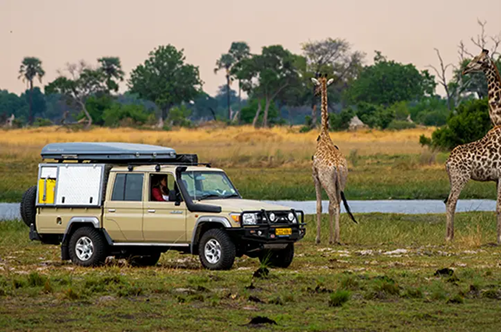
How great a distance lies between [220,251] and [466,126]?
28598 mm

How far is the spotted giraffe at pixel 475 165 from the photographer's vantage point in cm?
1925

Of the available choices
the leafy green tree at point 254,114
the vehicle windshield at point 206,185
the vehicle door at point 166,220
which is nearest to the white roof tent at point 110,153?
the vehicle windshield at point 206,185

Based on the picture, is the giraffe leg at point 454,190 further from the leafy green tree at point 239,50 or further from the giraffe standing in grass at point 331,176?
the leafy green tree at point 239,50

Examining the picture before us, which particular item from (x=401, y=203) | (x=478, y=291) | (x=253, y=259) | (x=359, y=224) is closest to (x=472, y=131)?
(x=401, y=203)

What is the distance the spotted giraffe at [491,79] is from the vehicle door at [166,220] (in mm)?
8591

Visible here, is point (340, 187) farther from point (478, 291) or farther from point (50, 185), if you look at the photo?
point (478, 291)

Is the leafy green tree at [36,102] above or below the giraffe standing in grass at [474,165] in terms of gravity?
above

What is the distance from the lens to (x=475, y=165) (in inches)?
765

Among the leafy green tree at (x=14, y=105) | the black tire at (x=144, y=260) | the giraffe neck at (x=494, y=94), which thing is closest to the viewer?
the black tire at (x=144, y=260)

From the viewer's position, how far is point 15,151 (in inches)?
1982

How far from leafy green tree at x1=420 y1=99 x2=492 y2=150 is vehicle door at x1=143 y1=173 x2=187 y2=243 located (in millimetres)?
27419

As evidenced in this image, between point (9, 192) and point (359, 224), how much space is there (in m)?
15.1

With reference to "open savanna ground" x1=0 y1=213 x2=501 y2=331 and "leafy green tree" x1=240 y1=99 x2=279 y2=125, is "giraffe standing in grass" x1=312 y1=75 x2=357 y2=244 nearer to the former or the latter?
"open savanna ground" x1=0 y1=213 x2=501 y2=331

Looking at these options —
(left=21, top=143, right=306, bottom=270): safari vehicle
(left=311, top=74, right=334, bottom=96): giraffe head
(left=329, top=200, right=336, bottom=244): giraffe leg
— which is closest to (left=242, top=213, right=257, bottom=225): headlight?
(left=21, top=143, right=306, bottom=270): safari vehicle
